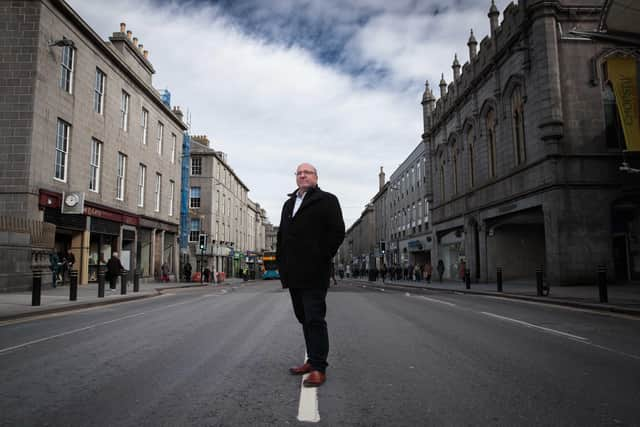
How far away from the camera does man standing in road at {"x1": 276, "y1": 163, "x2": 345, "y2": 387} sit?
4.24 m

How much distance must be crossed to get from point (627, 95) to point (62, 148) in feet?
79.0

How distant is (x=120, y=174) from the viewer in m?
27.0

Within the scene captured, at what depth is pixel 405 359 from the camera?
512 centimetres

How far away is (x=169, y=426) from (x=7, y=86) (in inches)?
804

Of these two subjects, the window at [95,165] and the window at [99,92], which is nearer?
the window at [95,165]

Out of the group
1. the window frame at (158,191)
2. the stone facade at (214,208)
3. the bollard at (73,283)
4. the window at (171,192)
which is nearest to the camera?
the bollard at (73,283)

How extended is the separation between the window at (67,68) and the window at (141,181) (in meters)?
8.86

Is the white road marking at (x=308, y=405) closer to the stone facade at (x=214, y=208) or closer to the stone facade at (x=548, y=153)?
the stone facade at (x=548, y=153)

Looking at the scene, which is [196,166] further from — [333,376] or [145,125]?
[333,376]

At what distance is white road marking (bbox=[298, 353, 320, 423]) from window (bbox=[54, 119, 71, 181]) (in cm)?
2015

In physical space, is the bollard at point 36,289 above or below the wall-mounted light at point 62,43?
below

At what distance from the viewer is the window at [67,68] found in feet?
68.0

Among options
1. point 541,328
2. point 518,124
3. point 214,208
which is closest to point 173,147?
point 214,208

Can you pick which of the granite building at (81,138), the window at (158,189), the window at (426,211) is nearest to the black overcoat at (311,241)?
the granite building at (81,138)
